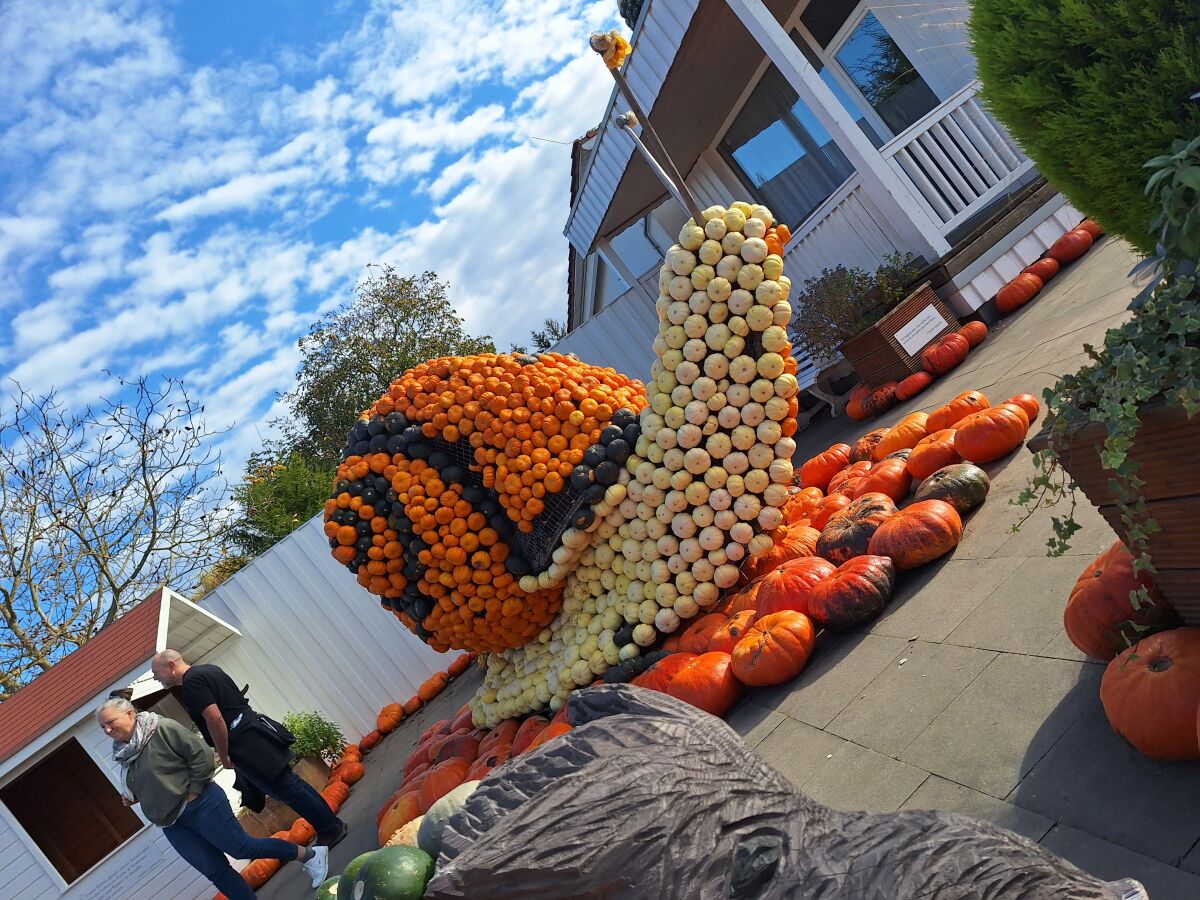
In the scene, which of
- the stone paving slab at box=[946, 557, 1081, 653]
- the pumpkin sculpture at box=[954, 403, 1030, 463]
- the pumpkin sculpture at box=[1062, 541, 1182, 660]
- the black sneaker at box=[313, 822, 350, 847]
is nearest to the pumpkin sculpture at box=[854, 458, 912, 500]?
the pumpkin sculpture at box=[954, 403, 1030, 463]

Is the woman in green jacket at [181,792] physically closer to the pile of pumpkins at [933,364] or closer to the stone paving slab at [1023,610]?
the stone paving slab at [1023,610]

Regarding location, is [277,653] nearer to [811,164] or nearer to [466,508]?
[466,508]

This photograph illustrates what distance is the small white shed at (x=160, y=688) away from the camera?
7738 millimetres

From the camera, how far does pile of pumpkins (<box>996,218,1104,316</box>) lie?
732 centimetres

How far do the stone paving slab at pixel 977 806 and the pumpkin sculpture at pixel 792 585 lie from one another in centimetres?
178

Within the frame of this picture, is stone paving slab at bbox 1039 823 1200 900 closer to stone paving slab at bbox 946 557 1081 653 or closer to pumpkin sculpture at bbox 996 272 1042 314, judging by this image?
stone paving slab at bbox 946 557 1081 653

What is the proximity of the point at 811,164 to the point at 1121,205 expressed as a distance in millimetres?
8738

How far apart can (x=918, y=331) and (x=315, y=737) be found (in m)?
7.14

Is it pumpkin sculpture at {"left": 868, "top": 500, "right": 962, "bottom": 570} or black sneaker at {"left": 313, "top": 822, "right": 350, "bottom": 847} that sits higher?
black sneaker at {"left": 313, "top": 822, "right": 350, "bottom": 847}

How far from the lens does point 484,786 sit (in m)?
1.42

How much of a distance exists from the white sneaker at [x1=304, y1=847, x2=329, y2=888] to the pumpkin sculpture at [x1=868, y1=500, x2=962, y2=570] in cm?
400

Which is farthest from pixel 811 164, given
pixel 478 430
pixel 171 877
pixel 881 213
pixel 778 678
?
pixel 171 877

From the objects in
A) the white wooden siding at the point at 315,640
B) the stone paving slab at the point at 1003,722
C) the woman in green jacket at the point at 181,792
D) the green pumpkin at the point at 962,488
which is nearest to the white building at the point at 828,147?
the green pumpkin at the point at 962,488

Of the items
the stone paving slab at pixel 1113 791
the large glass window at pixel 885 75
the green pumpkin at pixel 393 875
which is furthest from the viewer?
the large glass window at pixel 885 75
